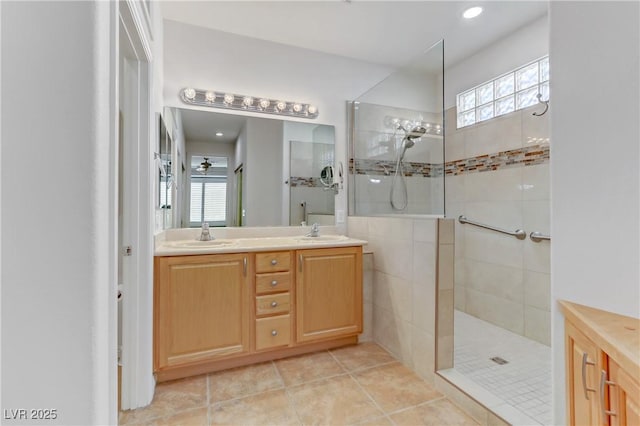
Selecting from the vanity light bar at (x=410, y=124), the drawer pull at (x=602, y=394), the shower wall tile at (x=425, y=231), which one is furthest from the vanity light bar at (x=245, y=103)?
the drawer pull at (x=602, y=394)

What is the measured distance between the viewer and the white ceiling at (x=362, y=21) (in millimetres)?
2174

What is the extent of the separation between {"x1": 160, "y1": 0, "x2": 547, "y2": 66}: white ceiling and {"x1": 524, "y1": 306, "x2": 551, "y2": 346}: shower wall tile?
229cm

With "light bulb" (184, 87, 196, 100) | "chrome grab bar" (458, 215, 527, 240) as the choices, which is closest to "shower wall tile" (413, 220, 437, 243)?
"chrome grab bar" (458, 215, 527, 240)

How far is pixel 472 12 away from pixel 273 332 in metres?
2.75

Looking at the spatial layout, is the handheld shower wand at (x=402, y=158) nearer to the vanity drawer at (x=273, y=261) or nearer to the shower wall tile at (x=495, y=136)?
the shower wall tile at (x=495, y=136)

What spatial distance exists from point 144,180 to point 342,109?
191cm

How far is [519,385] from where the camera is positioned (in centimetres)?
177

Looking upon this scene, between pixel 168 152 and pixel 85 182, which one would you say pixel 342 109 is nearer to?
pixel 168 152

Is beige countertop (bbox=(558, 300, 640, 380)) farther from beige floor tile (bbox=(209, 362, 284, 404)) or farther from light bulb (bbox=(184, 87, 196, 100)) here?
light bulb (bbox=(184, 87, 196, 100))

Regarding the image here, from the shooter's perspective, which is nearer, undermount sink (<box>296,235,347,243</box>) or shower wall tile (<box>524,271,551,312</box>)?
shower wall tile (<box>524,271,551,312</box>)

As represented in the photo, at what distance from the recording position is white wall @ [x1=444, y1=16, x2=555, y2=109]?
2.38 meters

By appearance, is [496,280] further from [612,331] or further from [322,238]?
[612,331]

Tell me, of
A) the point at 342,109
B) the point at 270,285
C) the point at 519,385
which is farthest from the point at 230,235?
the point at 519,385

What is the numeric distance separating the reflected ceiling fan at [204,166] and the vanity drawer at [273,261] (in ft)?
3.15
